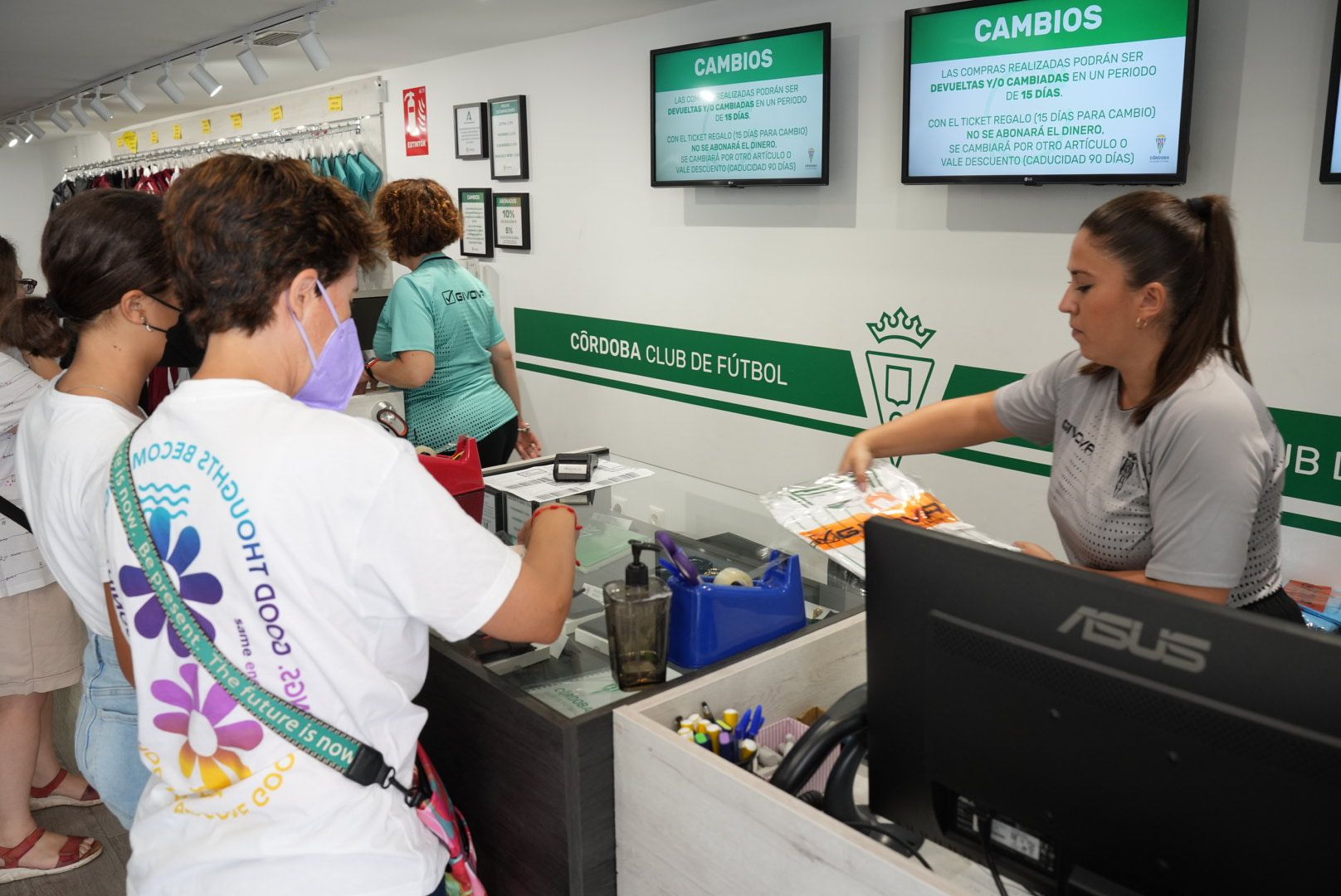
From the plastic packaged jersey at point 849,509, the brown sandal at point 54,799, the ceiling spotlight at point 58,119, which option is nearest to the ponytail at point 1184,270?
the plastic packaged jersey at point 849,509

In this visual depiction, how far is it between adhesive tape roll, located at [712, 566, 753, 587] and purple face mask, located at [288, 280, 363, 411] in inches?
26.3

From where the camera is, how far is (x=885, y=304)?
372cm

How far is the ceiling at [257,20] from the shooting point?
4188 mm

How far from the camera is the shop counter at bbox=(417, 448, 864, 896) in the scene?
1.48 metres

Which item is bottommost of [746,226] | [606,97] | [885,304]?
[885,304]

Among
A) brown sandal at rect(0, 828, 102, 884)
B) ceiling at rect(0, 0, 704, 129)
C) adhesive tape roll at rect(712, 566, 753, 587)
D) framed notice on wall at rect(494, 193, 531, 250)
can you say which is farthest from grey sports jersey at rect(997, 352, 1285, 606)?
framed notice on wall at rect(494, 193, 531, 250)

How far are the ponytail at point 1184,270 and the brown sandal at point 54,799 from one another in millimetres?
3084

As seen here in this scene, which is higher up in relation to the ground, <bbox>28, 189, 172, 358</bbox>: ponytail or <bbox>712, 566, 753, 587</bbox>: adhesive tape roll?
<bbox>28, 189, 172, 358</bbox>: ponytail

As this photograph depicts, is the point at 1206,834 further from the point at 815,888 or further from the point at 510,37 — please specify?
the point at 510,37

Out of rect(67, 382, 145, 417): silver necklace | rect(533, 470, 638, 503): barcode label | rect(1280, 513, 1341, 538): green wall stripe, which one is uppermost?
rect(67, 382, 145, 417): silver necklace

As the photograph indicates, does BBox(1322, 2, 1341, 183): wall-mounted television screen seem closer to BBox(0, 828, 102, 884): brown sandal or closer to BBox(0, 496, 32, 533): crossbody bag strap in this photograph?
BBox(0, 496, 32, 533): crossbody bag strap

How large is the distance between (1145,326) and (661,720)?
41.0 inches

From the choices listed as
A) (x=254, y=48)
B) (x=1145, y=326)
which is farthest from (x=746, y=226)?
(x=254, y=48)

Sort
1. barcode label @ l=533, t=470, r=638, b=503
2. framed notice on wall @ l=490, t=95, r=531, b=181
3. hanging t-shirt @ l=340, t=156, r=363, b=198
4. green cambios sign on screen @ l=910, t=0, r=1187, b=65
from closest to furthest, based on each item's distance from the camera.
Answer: barcode label @ l=533, t=470, r=638, b=503
green cambios sign on screen @ l=910, t=0, r=1187, b=65
framed notice on wall @ l=490, t=95, r=531, b=181
hanging t-shirt @ l=340, t=156, r=363, b=198
